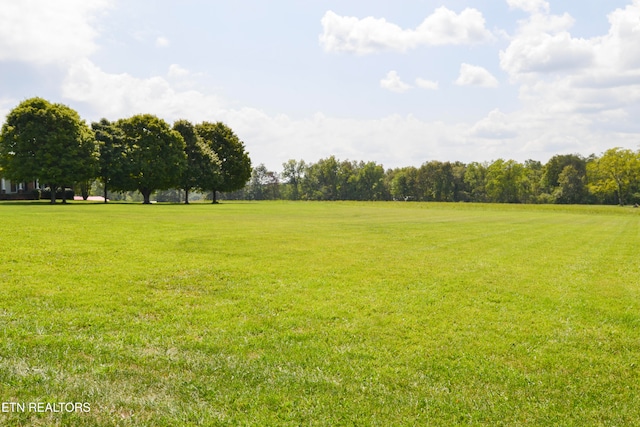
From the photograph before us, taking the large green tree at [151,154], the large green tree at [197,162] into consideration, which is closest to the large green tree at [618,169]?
the large green tree at [197,162]

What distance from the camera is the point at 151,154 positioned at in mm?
73625

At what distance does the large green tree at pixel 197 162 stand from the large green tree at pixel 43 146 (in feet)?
69.1

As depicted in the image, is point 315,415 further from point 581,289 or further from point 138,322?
point 581,289

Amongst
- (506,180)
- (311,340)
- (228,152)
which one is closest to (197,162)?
(228,152)

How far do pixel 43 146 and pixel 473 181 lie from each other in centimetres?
13634

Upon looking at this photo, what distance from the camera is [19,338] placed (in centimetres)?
784

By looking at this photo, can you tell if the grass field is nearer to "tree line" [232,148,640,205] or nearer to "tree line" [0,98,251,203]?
"tree line" [0,98,251,203]

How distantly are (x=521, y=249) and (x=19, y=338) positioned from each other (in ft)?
71.4

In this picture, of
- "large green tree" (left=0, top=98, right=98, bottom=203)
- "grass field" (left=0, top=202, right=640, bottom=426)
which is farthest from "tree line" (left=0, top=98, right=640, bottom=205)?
"grass field" (left=0, top=202, right=640, bottom=426)

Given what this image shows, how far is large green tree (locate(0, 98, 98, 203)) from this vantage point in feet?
193

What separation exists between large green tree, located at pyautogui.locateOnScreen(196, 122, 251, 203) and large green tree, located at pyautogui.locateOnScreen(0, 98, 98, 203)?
30.5 m

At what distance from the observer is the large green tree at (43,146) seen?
58.9 metres

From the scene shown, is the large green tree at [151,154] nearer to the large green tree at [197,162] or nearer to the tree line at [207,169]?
the tree line at [207,169]

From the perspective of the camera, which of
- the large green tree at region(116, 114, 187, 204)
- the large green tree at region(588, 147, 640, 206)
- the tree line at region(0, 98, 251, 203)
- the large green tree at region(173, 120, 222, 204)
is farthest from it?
the large green tree at region(588, 147, 640, 206)
